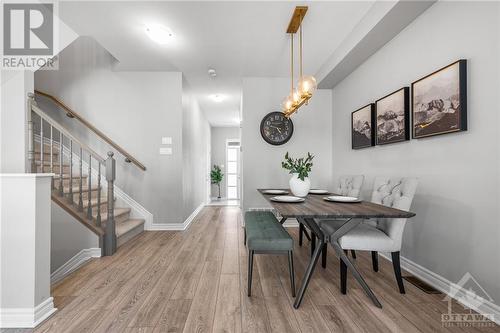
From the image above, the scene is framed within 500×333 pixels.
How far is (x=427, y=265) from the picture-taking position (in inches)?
86.9

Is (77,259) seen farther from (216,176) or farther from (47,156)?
(216,176)

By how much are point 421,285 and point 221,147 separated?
25.0ft

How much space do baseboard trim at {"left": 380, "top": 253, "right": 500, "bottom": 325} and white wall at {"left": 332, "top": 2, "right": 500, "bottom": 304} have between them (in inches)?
2.1

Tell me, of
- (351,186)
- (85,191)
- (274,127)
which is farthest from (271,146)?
(85,191)

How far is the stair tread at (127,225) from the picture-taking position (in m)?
3.30

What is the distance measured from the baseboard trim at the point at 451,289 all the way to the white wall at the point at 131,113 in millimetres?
3332

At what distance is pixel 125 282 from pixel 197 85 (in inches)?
147

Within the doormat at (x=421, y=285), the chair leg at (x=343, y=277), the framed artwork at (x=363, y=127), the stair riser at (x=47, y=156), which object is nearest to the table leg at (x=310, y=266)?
the chair leg at (x=343, y=277)

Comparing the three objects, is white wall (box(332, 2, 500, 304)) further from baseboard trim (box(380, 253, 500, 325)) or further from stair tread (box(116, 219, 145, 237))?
stair tread (box(116, 219, 145, 237))

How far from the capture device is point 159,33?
9.71ft

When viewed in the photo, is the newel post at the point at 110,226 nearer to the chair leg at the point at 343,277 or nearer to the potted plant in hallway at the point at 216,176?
the chair leg at the point at 343,277

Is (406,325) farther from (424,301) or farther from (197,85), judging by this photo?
(197,85)

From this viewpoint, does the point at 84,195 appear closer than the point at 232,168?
Yes

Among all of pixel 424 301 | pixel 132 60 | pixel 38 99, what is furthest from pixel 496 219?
pixel 38 99
